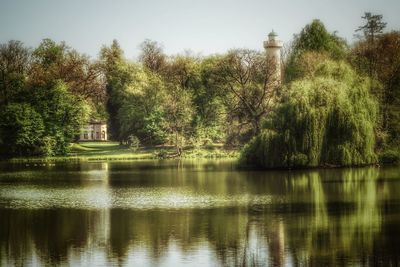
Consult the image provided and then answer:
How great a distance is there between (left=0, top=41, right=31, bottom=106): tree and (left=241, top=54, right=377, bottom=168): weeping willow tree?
4032 cm

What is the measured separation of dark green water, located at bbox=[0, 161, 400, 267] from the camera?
874 inches

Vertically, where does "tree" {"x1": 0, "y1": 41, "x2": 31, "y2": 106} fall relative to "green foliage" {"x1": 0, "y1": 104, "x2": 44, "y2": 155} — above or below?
above

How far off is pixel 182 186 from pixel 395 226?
18.7m

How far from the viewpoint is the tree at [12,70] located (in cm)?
8450

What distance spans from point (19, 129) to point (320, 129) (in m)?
37.1

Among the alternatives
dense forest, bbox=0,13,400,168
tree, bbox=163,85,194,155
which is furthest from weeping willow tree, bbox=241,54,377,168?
tree, bbox=163,85,194,155

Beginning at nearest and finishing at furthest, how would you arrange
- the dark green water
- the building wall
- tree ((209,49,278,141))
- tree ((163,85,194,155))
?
the dark green water → tree ((209,49,278,141)) → tree ((163,85,194,155)) → the building wall

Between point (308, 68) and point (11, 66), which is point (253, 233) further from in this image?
point (11, 66)

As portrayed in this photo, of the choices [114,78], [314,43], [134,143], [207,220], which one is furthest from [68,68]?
[207,220]

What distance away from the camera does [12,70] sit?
3435 inches

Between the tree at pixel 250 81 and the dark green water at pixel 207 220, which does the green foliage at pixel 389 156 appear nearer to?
the dark green water at pixel 207 220

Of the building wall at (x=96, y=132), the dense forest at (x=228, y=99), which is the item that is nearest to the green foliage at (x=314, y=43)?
the dense forest at (x=228, y=99)

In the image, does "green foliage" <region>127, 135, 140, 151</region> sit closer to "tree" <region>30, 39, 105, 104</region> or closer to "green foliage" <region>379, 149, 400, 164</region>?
"tree" <region>30, 39, 105, 104</region>

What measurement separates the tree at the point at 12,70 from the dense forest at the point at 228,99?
143 mm
